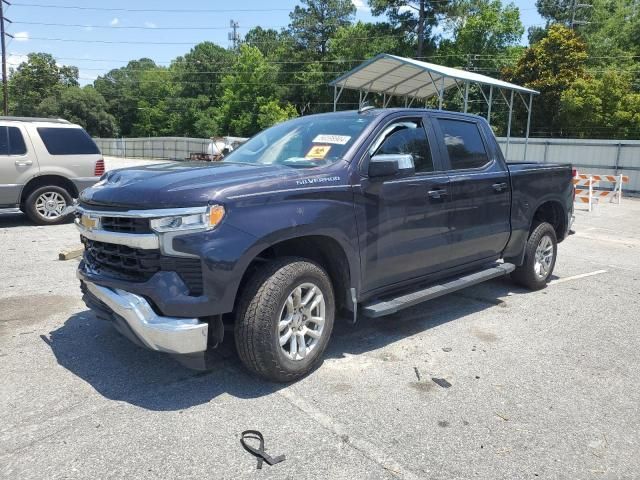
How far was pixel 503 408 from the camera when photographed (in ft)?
11.7

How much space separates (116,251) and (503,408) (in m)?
2.81

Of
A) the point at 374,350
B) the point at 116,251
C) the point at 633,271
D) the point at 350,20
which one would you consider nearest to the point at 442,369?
the point at 374,350

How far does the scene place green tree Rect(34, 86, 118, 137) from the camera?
72.9m

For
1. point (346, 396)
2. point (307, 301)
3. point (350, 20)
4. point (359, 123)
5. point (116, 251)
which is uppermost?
point (350, 20)

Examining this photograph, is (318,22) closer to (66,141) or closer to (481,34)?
(481,34)

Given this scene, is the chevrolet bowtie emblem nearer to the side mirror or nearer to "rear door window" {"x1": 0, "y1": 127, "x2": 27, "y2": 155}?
the side mirror

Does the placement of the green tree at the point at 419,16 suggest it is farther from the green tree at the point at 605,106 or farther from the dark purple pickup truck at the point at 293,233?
the dark purple pickup truck at the point at 293,233

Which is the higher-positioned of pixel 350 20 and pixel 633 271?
pixel 350 20

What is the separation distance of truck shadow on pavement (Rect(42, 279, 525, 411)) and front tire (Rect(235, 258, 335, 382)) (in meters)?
0.25

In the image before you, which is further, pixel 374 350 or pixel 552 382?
pixel 374 350

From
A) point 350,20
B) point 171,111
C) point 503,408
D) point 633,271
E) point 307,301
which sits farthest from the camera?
point 171,111

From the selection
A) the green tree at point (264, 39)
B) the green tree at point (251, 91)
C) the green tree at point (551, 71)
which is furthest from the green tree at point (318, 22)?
the green tree at point (551, 71)

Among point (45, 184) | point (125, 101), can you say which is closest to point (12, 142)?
point (45, 184)

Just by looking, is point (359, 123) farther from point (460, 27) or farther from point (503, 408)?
point (460, 27)
